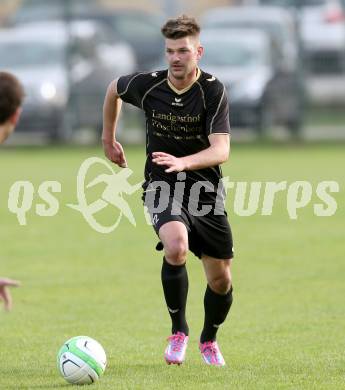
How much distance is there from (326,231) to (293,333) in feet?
17.3

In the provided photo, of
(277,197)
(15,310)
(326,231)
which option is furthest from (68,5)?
(15,310)

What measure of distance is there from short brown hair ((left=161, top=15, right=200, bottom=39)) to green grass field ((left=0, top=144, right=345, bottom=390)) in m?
1.89

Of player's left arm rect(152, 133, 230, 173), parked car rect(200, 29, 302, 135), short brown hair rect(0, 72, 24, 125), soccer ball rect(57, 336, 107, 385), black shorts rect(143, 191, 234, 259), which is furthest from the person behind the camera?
parked car rect(200, 29, 302, 135)

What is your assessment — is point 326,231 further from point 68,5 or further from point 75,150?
point 68,5

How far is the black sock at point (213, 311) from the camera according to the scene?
278 inches

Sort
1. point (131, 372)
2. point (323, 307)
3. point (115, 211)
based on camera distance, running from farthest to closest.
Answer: point (115, 211), point (323, 307), point (131, 372)

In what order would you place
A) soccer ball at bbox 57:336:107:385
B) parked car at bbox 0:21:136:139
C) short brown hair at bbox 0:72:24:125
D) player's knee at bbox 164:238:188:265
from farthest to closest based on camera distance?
parked car at bbox 0:21:136:139, player's knee at bbox 164:238:188:265, soccer ball at bbox 57:336:107:385, short brown hair at bbox 0:72:24:125

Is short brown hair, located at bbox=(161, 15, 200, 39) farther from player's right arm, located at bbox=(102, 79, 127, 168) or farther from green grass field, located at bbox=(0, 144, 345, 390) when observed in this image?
green grass field, located at bbox=(0, 144, 345, 390)

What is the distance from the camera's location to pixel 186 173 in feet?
22.7

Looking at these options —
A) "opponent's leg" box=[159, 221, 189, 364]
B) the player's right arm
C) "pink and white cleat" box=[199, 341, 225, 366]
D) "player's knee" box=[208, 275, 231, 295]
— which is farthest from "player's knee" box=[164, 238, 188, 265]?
the player's right arm

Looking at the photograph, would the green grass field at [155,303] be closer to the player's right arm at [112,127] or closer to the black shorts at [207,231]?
the black shorts at [207,231]

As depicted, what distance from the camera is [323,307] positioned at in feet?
29.0

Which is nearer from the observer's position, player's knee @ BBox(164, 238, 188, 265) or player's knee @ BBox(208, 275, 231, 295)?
player's knee @ BBox(164, 238, 188, 265)

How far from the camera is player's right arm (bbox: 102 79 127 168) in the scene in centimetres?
719
